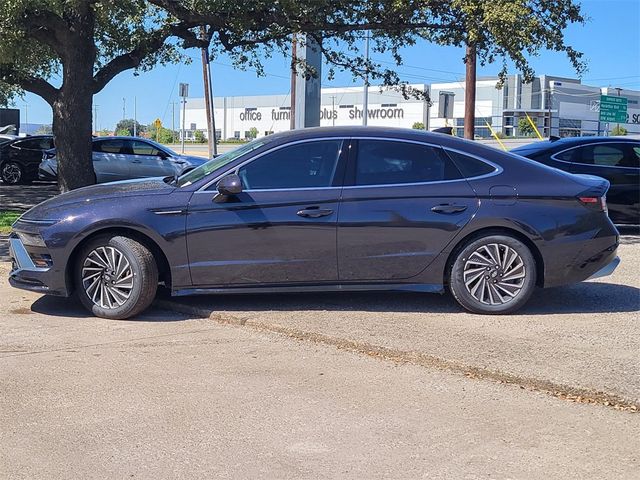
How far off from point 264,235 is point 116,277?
52.6 inches

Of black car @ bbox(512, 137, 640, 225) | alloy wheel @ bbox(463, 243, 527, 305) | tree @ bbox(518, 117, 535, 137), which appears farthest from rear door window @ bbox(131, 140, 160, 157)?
tree @ bbox(518, 117, 535, 137)

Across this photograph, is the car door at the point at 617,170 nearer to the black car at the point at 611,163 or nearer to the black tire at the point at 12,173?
the black car at the point at 611,163

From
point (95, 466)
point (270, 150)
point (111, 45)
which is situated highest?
point (111, 45)

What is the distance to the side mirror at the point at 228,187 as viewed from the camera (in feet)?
20.5

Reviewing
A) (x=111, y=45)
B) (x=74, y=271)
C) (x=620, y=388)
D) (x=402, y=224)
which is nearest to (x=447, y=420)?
(x=620, y=388)

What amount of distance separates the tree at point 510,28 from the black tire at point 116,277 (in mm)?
6128

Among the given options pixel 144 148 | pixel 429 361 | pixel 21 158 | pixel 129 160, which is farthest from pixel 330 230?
pixel 21 158

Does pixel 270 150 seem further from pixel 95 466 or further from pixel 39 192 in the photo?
pixel 39 192

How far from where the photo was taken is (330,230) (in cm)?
636

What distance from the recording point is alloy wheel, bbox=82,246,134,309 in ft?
20.9

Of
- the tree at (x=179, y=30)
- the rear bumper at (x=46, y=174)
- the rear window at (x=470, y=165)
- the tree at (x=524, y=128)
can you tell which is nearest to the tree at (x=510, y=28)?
the tree at (x=179, y=30)

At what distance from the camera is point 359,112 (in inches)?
2469

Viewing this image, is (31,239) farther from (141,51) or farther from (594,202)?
A: (141,51)

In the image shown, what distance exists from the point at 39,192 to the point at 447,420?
661 inches
